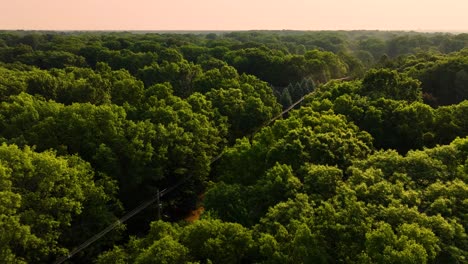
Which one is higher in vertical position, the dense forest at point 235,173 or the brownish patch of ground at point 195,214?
the dense forest at point 235,173

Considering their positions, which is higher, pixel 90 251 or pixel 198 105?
pixel 198 105

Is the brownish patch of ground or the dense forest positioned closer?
the dense forest

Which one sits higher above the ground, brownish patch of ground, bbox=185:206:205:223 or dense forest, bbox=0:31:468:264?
dense forest, bbox=0:31:468:264

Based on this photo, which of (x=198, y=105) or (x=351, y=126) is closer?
(x=351, y=126)

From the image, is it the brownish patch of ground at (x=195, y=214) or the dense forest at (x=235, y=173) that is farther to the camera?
the brownish patch of ground at (x=195, y=214)

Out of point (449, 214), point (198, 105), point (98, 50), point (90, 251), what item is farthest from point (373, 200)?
point (98, 50)

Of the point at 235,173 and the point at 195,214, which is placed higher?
the point at 235,173

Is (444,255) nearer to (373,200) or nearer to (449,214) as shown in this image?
(449,214)

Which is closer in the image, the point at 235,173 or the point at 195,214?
the point at 235,173
